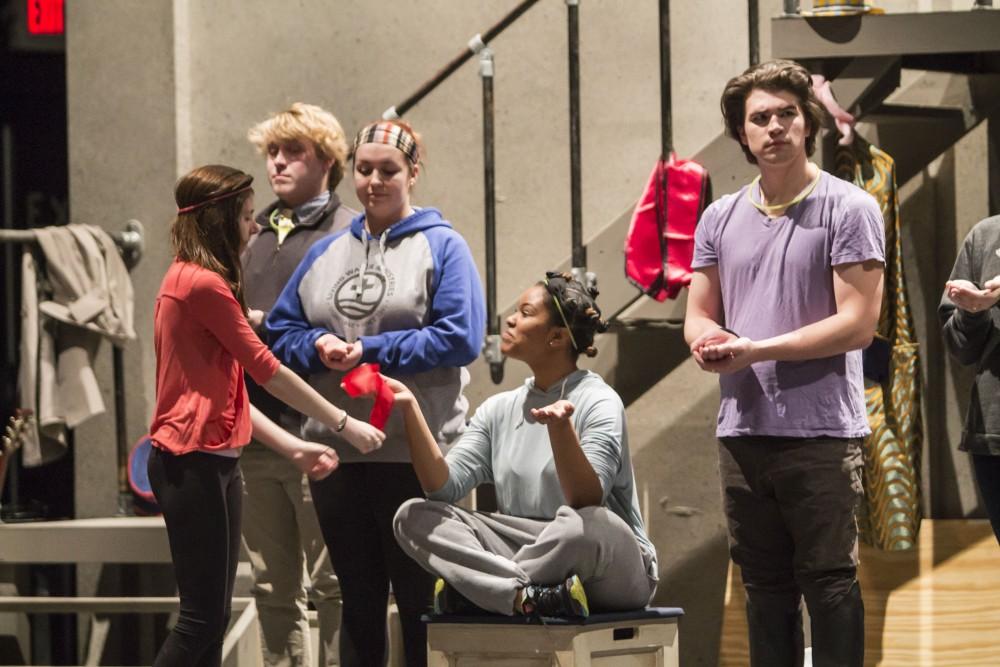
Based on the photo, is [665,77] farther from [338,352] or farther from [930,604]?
[930,604]

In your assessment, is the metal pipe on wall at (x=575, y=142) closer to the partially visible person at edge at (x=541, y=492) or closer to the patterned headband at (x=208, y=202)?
the partially visible person at edge at (x=541, y=492)

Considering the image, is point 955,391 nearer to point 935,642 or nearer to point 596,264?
point 935,642

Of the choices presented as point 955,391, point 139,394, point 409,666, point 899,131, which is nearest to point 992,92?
point 899,131

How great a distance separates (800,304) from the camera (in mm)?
2873

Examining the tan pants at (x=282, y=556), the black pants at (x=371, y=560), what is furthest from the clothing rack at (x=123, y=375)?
the black pants at (x=371, y=560)

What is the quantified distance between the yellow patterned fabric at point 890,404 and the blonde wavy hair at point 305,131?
152 centimetres

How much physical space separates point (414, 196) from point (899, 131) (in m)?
1.79

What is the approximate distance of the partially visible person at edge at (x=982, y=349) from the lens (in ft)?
11.2

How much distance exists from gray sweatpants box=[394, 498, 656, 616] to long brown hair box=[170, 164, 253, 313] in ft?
2.29

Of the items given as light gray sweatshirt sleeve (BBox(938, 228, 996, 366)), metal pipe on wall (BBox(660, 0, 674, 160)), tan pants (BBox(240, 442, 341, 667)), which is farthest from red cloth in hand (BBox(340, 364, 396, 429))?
metal pipe on wall (BBox(660, 0, 674, 160))

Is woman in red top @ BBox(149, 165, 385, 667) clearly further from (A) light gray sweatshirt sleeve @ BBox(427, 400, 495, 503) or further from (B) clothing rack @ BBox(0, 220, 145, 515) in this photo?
(B) clothing rack @ BBox(0, 220, 145, 515)

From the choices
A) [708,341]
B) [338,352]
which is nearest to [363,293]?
[338,352]

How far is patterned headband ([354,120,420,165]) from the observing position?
346 cm

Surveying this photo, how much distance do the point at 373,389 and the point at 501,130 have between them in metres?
2.34
